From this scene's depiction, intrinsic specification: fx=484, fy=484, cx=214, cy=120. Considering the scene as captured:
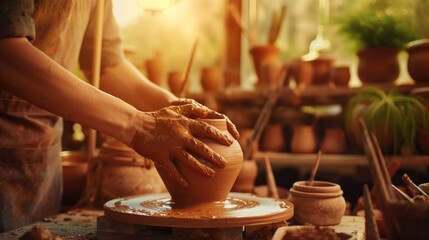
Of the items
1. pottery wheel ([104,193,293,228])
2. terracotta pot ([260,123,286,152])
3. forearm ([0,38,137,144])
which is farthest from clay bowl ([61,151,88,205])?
terracotta pot ([260,123,286,152])

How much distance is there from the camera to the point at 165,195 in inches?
105

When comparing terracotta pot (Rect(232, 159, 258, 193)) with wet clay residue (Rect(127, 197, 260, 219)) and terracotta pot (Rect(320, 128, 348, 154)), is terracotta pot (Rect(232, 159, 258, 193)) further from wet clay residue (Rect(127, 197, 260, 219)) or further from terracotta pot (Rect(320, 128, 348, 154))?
wet clay residue (Rect(127, 197, 260, 219))

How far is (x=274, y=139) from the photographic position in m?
4.89

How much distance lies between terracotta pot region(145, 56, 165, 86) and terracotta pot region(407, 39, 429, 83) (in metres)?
2.44

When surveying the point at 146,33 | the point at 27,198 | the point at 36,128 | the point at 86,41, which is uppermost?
the point at 146,33

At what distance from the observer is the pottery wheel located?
2006 millimetres

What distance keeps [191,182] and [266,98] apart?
2836 millimetres

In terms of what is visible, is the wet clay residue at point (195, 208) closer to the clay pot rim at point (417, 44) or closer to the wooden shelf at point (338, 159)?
the wooden shelf at point (338, 159)

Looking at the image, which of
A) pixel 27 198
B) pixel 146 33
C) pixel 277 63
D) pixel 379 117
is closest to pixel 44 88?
pixel 27 198

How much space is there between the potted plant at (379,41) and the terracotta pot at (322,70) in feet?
1.15

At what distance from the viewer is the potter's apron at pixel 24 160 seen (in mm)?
2609

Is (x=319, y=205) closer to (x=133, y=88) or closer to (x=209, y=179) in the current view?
(x=209, y=179)

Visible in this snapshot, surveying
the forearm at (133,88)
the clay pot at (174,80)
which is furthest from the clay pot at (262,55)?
the forearm at (133,88)

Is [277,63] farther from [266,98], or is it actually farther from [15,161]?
[15,161]
